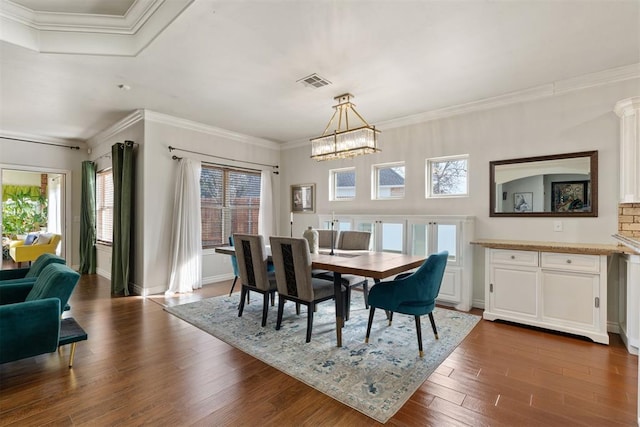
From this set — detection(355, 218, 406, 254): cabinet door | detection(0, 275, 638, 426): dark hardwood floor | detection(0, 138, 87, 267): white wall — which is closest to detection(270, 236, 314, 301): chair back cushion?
detection(0, 275, 638, 426): dark hardwood floor

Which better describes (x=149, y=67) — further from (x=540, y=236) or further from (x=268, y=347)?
(x=540, y=236)

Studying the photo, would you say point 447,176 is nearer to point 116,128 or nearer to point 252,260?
point 252,260

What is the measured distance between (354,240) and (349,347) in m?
1.64

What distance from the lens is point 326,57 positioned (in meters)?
2.80

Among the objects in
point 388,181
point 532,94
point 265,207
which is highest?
point 532,94

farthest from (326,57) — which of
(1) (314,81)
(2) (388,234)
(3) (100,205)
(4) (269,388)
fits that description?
(3) (100,205)

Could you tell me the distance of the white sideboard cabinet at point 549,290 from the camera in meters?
2.88

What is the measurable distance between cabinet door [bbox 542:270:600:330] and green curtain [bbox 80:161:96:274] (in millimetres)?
7303

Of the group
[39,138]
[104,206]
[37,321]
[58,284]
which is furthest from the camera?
[104,206]

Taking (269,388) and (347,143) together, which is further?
(347,143)

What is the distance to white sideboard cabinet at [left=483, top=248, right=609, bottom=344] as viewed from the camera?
2.88 metres

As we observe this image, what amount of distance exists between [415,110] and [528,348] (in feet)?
10.2

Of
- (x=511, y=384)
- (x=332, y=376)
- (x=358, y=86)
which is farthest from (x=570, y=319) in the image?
(x=358, y=86)

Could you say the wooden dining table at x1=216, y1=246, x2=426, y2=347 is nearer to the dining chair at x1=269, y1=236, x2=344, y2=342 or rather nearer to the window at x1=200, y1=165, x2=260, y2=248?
the dining chair at x1=269, y1=236, x2=344, y2=342
